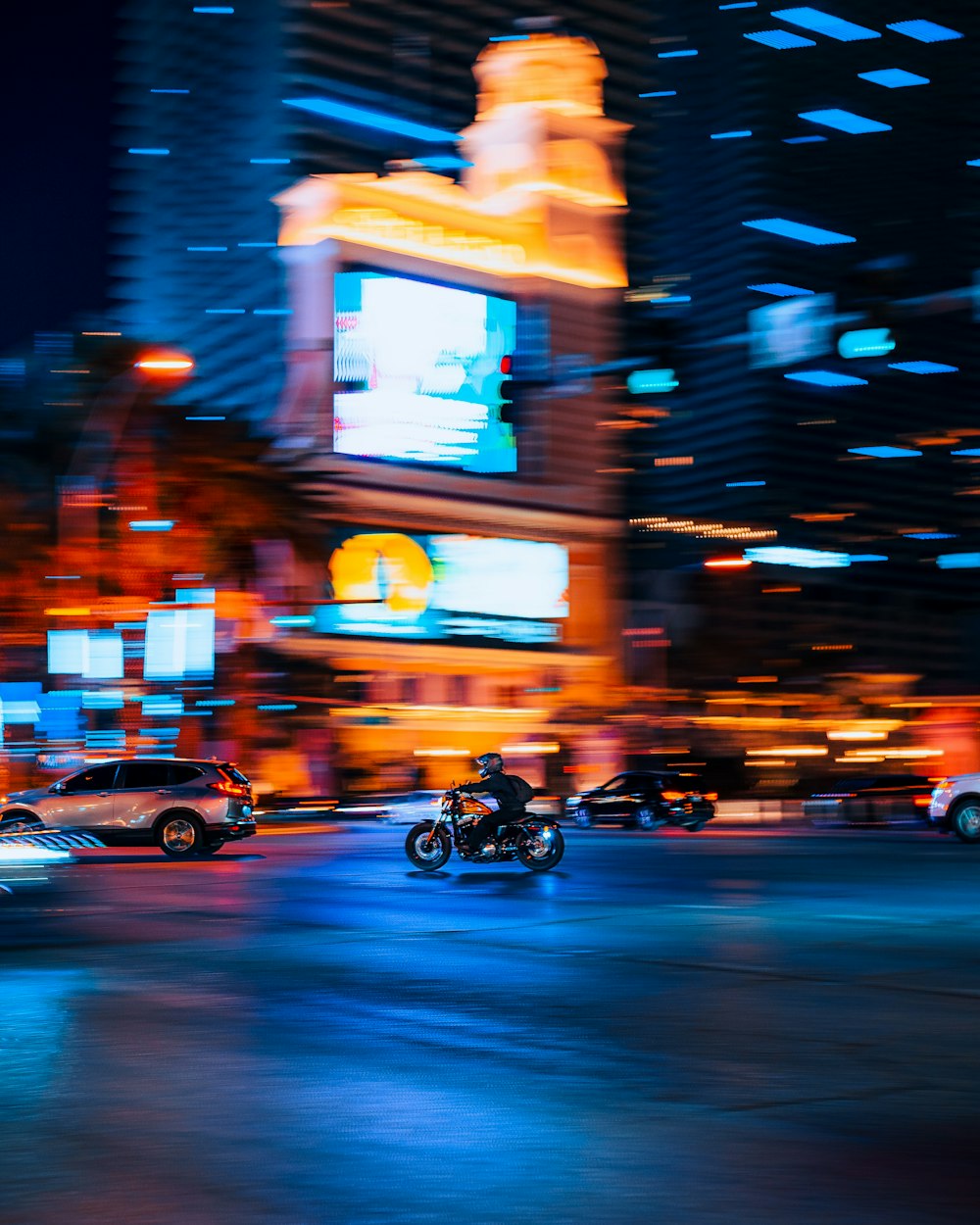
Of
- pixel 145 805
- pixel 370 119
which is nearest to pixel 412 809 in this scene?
pixel 145 805

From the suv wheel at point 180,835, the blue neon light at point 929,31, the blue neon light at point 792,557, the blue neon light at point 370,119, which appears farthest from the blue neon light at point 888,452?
the suv wheel at point 180,835

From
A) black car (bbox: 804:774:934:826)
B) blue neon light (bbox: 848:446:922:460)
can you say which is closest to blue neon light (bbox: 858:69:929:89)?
blue neon light (bbox: 848:446:922:460)

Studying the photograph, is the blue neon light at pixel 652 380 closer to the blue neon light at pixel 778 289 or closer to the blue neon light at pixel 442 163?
the blue neon light at pixel 778 289

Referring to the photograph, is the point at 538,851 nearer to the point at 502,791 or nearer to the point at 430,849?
the point at 502,791

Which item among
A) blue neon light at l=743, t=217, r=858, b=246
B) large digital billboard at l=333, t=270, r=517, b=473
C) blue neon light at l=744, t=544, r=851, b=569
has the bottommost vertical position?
blue neon light at l=744, t=544, r=851, b=569

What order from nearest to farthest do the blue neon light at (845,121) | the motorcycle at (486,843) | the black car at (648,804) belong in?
the motorcycle at (486,843) → the black car at (648,804) → the blue neon light at (845,121)

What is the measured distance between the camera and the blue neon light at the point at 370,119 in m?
112

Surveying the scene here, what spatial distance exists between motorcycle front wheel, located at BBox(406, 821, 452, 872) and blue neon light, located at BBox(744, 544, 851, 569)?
106 meters

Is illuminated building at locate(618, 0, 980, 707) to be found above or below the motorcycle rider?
above

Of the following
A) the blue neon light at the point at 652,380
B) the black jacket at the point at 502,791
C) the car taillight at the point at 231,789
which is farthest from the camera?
the car taillight at the point at 231,789

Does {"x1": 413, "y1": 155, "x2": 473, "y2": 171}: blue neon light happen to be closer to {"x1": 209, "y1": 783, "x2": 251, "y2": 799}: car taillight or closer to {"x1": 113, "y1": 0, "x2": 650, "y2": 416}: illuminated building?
{"x1": 113, "y1": 0, "x2": 650, "y2": 416}: illuminated building

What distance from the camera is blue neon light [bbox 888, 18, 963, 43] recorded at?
11510 centimetres

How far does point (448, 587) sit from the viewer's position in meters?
88.1

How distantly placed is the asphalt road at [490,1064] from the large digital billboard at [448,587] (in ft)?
216
